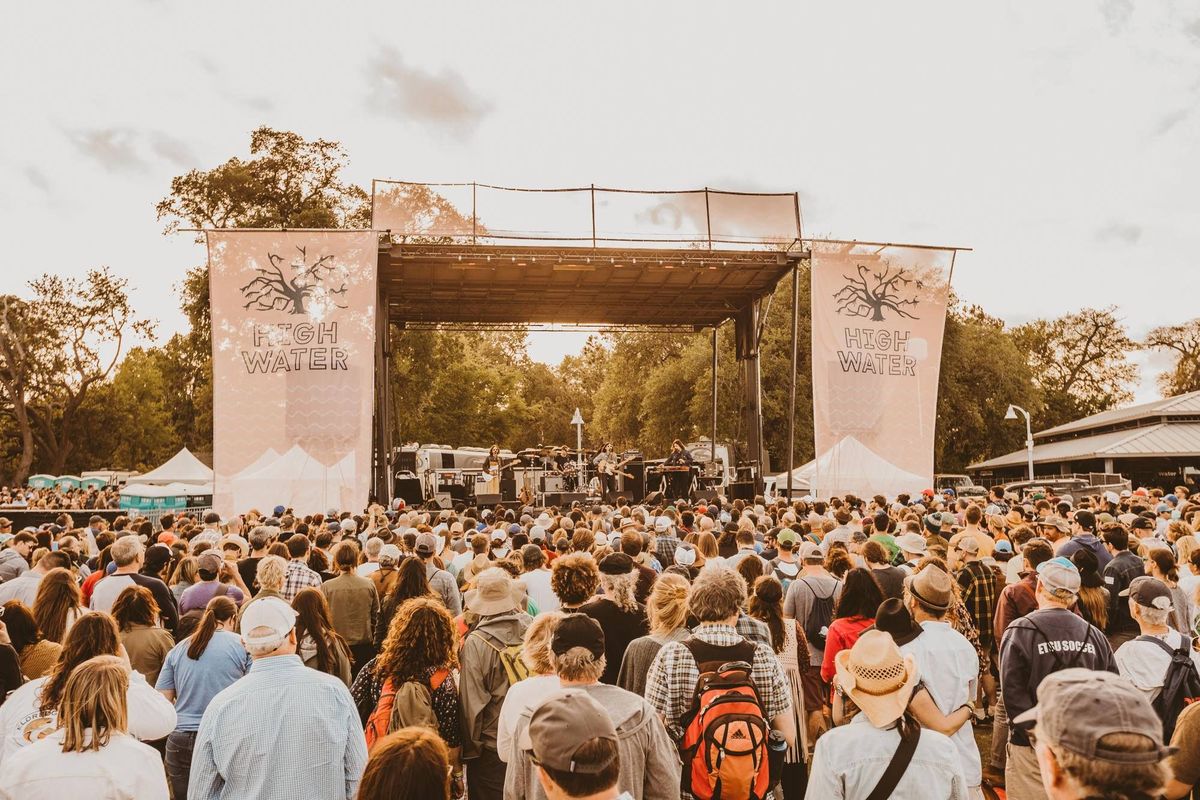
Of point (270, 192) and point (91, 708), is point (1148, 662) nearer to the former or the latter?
point (91, 708)

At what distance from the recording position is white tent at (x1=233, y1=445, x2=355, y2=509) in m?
16.2

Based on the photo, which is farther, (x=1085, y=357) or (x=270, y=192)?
(x=1085, y=357)

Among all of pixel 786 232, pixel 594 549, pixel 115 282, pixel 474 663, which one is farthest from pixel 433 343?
pixel 474 663

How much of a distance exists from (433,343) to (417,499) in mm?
12978

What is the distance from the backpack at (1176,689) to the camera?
3816 mm

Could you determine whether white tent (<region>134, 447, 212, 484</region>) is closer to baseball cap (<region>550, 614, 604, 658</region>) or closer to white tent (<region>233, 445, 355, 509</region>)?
white tent (<region>233, 445, 355, 509</region>)

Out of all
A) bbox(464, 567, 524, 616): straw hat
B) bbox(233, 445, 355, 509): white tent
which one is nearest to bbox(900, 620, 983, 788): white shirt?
bbox(464, 567, 524, 616): straw hat

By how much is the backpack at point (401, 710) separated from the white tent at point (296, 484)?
43.6ft

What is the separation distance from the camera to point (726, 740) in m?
3.27

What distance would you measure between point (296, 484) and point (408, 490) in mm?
→ 5627

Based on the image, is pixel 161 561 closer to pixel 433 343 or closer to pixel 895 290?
pixel 895 290

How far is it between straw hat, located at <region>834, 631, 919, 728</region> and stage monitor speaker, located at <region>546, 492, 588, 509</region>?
681 inches

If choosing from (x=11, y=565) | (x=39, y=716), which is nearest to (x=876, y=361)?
(x=11, y=565)

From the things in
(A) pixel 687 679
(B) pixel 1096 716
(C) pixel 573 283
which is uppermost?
(C) pixel 573 283
